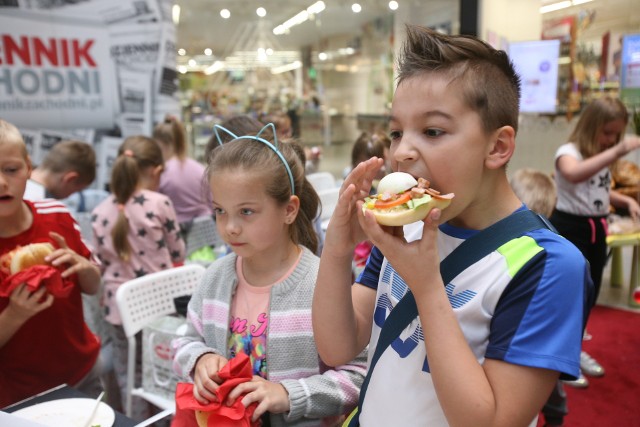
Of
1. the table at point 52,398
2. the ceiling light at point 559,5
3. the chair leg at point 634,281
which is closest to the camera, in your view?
the table at point 52,398

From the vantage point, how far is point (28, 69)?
183 inches

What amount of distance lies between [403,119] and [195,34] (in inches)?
302

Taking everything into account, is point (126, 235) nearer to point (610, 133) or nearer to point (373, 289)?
point (373, 289)

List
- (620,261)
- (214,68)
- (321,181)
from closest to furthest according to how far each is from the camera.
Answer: (620,261) → (321,181) → (214,68)

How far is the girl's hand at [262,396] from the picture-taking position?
1.17m

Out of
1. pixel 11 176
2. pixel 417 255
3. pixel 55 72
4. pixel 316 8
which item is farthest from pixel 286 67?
pixel 417 255

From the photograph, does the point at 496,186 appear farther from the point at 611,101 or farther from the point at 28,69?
the point at 28,69

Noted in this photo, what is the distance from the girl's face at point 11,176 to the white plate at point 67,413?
0.68 metres

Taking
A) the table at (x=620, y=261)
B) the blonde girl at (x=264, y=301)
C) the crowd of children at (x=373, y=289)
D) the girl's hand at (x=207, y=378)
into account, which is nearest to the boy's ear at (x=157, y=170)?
the crowd of children at (x=373, y=289)

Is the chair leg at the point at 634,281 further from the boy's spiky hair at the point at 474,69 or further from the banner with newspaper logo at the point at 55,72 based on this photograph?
the banner with newspaper logo at the point at 55,72

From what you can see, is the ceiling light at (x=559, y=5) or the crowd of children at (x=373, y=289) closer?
the crowd of children at (x=373, y=289)

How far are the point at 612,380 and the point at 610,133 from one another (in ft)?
5.69

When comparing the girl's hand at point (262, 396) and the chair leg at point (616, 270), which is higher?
the girl's hand at point (262, 396)

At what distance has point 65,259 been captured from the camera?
168cm
